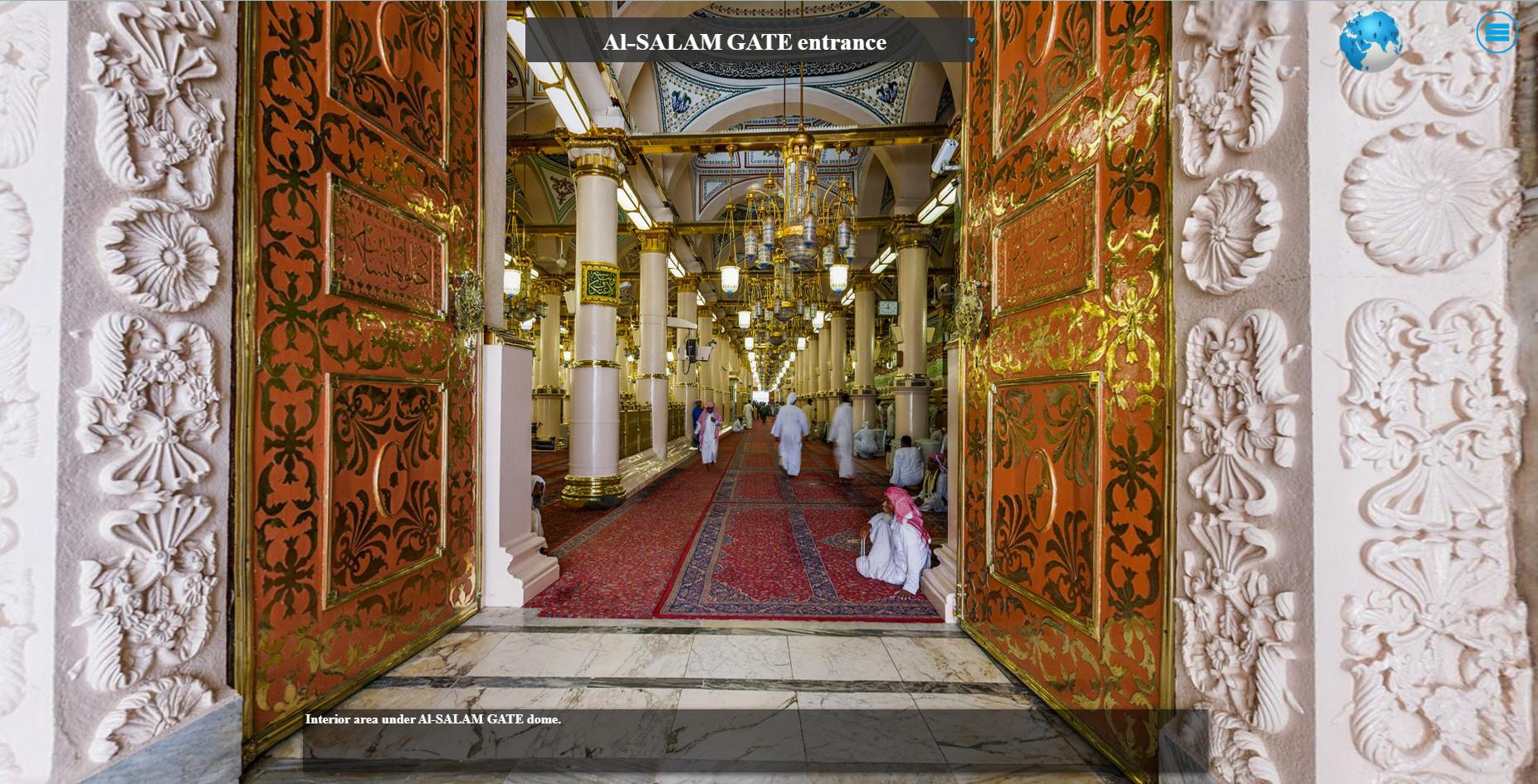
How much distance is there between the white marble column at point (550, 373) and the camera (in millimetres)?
11641

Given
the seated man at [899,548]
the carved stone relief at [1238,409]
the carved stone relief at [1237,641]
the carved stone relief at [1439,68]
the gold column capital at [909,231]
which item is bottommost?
the seated man at [899,548]

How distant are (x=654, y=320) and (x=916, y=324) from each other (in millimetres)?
3892

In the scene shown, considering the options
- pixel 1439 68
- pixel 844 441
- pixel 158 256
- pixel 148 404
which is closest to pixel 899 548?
pixel 1439 68

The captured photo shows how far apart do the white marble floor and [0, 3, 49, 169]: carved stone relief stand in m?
1.65

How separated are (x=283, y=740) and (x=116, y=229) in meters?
1.50

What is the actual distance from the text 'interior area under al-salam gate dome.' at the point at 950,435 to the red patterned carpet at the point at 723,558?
0.08 m

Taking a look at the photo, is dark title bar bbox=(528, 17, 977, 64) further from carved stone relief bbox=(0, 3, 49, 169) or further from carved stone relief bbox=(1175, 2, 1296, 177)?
carved stone relief bbox=(1175, 2, 1296, 177)

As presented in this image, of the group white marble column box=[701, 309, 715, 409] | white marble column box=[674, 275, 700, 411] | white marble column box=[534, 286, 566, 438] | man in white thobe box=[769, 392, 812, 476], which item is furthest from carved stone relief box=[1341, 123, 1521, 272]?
white marble column box=[534, 286, 566, 438]

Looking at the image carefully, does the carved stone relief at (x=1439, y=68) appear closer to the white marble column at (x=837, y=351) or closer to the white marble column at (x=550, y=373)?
the white marble column at (x=837, y=351)

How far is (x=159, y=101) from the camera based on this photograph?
1.26m

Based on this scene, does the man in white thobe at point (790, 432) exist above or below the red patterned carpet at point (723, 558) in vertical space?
above

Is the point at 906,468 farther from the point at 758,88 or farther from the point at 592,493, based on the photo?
the point at 758,88

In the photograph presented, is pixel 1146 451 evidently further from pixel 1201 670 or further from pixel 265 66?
pixel 265 66

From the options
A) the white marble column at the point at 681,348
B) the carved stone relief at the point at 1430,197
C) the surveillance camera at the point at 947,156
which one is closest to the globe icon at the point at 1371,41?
the carved stone relief at the point at 1430,197
